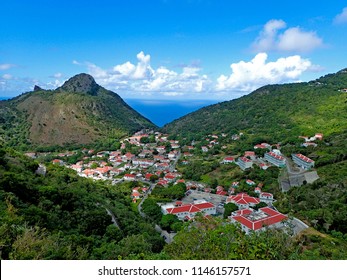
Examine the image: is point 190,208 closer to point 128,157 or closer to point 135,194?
point 135,194

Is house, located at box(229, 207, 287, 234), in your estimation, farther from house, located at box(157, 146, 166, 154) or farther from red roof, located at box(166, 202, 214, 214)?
house, located at box(157, 146, 166, 154)

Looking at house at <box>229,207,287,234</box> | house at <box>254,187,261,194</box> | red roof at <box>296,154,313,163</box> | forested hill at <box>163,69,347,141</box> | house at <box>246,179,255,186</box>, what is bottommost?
house at <box>254,187,261,194</box>

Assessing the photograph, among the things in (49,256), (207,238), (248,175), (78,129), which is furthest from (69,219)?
(78,129)

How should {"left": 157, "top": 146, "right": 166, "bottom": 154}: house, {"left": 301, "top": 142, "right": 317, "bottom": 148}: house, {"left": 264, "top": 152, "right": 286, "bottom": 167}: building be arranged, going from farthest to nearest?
{"left": 157, "top": 146, "right": 166, "bottom": 154}: house, {"left": 301, "top": 142, "right": 317, "bottom": 148}: house, {"left": 264, "top": 152, "right": 286, "bottom": 167}: building

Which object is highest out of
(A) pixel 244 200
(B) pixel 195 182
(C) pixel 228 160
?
(C) pixel 228 160

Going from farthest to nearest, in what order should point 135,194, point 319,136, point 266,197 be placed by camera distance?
1. point 319,136
2. point 135,194
3. point 266,197

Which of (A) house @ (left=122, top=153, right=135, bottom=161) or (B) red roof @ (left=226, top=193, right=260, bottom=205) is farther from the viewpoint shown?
(A) house @ (left=122, top=153, right=135, bottom=161)

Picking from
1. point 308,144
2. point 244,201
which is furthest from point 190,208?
point 308,144

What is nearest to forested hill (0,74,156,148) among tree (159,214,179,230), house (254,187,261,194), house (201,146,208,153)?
house (201,146,208,153)

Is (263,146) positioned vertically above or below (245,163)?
above
